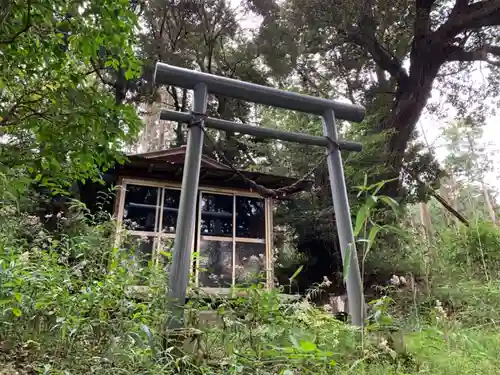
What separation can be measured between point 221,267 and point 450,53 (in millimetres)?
7122

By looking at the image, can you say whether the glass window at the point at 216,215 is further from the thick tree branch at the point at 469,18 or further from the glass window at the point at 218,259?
the thick tree branch at the point at 469,18

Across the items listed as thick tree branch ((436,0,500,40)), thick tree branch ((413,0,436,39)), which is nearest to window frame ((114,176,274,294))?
thick tree branch ((413,0,436,39))

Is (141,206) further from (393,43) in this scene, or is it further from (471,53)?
(471,53)

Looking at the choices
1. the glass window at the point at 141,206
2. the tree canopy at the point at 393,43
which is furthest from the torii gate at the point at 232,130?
the tree canopy at the point at 393,43

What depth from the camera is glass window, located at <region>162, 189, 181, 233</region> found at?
6.59 metres

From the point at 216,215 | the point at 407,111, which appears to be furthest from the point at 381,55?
the point at 216,215

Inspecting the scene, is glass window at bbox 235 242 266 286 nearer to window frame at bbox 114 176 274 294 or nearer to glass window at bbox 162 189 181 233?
window frame at bbox 114 176 274 294

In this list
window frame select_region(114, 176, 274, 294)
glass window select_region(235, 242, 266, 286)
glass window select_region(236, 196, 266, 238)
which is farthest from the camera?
glass window select_region(236, 196, 266, 238)

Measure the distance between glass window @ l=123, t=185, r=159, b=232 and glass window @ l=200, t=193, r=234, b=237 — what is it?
87 centimetres

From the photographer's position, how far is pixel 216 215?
688 cm

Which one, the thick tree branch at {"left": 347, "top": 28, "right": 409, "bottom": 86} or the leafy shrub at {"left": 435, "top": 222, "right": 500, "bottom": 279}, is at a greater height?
the thick tree branch at {"left": 347, "top": 28, "right": 409, "bottom": 86}

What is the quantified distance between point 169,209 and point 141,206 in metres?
0.49

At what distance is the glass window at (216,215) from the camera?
6723mm

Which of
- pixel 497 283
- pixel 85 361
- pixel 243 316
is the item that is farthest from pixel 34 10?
pixel 497 283
